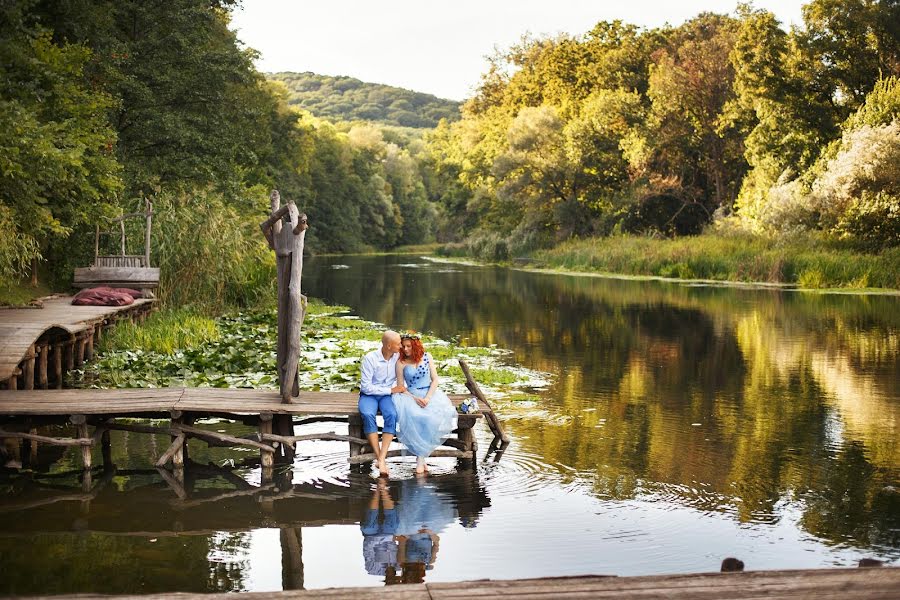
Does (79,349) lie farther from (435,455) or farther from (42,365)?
(435,455)

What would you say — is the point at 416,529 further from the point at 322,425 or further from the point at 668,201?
the point at 668,201

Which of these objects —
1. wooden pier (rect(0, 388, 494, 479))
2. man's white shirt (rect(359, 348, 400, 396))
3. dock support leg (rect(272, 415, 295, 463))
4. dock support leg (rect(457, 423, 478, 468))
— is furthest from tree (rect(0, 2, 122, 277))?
dock support leg (rect(457, 423, 478, 468))

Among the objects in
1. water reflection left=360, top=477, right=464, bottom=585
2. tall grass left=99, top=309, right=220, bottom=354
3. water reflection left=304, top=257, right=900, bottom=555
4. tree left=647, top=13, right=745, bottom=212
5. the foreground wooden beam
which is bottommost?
water reflection left=304, top=257, right=900, bottom=555

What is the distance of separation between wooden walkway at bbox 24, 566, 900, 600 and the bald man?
18.4 ft

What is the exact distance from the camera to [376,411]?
11.3m

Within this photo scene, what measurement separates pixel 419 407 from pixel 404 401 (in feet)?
0.52

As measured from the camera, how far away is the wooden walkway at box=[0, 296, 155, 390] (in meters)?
13.9

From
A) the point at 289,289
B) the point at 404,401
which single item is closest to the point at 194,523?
the point at 404,401

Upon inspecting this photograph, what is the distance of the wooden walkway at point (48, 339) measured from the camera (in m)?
13.9

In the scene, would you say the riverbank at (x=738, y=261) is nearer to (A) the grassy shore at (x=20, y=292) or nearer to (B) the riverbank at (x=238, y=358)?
(B) the riverbank at (x=238, y=358)

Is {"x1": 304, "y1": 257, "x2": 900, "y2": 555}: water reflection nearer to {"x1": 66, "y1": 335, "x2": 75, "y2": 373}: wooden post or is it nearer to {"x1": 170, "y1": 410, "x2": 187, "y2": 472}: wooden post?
{"x1": 170, "y1": 410, "x2": 187, "y2": 472}: wooden post

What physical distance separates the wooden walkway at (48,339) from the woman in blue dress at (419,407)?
4.70 m

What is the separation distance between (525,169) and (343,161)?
4126cm

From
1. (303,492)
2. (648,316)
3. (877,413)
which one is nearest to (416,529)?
(303,492)
